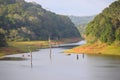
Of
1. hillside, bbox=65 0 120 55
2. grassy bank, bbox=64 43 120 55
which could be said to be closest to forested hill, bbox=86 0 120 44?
hillside, bbox=65 0 120 55

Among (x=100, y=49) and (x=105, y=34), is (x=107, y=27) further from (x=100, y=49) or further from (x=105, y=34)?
(x=100, y=49)

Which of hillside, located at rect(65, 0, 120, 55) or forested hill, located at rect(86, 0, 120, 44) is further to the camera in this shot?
forested hill, located at rect(86, 0, 120, 44)

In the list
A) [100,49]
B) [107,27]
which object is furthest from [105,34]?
[100,49]

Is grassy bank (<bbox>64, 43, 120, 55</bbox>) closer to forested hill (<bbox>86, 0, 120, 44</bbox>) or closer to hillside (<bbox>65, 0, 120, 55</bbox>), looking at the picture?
hillside (<bbox>65, 0, 120, 55</bbox>)

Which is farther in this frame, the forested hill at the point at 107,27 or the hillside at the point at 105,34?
the forested hill at the point at 107,27

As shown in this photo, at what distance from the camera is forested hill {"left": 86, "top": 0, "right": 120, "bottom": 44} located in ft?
505

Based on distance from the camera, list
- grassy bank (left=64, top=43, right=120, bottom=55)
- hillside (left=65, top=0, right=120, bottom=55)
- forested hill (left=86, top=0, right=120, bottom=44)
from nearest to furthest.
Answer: grassy bank (left=64, top=43, right=120, bottom=55)
hillside (left=65, top=0, right=120, bottom=55)
forested hill (left=86, top=0, right=120, bottom=44)

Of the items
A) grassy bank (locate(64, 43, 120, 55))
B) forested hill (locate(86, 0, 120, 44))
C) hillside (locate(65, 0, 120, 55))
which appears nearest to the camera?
grassy bank (locate(64, 43, 120, 55))

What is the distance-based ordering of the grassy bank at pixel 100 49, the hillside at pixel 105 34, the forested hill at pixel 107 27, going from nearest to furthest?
the grassy bank at pixel 100 49, the hillside at pixel 105 34, the forested hill at pixel 107 27

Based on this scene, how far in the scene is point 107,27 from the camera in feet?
514

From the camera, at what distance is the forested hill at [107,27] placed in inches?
6063

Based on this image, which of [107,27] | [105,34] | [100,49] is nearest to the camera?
[100,49]

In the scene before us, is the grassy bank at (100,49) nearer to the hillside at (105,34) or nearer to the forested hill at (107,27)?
the hillside at (105,34)

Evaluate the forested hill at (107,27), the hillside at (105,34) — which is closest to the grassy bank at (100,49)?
the hillside at (105,34)
